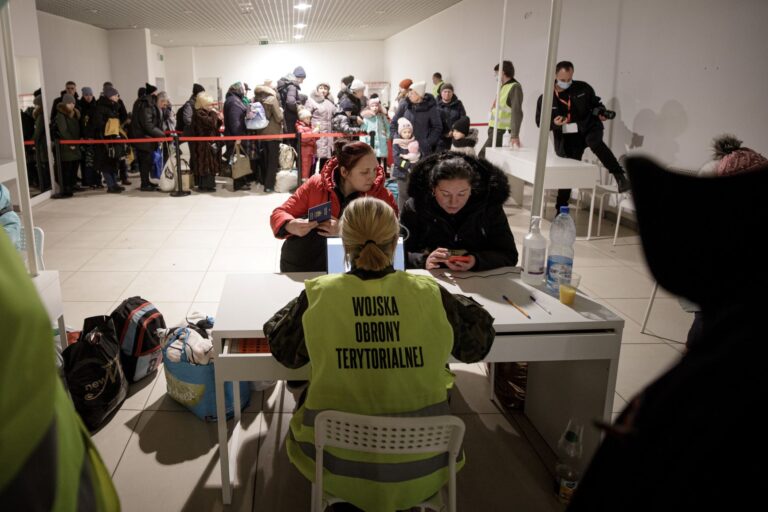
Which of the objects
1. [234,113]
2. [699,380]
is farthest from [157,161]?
[699,380]

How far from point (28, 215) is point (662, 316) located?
368cm

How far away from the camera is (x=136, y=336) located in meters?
2.83

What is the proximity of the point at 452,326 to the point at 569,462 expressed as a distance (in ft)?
3.18

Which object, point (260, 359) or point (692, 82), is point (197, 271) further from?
point (692, 82)

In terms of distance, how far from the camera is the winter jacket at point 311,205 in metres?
2.89

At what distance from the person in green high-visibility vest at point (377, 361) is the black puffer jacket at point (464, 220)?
1.06 m

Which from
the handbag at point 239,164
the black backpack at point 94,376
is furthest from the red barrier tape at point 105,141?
the black backpack at point 94,376

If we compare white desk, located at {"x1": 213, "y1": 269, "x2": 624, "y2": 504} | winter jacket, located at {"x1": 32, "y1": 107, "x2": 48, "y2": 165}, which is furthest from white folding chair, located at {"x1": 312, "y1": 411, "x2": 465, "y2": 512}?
winter jacket, located at {"x1": 32, "y1": 107, "x2": 48, "y2": 165}

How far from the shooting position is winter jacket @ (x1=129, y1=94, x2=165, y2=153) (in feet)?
26.3

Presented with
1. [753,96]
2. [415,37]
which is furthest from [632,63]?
[415,37]

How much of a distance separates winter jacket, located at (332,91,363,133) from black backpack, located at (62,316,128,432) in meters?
6.13

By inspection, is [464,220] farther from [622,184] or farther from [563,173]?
[622,184]

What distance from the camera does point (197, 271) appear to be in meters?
4.60

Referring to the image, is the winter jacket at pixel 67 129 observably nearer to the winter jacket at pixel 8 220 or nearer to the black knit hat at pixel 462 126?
the black knit hat at pixel 462 126
